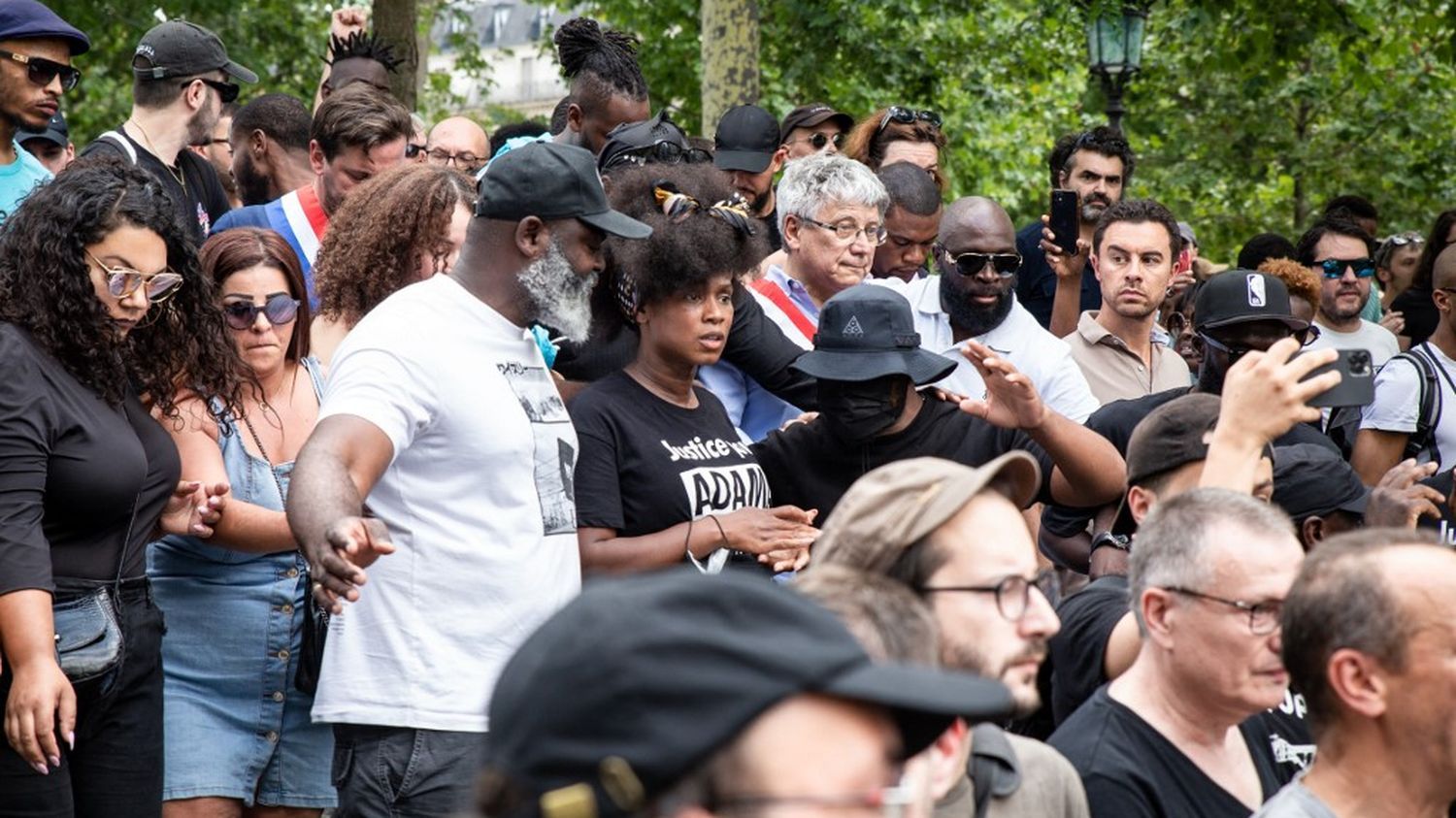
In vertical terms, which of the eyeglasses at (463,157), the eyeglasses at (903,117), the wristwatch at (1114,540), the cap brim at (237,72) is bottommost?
the wristwatch at (1114,540)

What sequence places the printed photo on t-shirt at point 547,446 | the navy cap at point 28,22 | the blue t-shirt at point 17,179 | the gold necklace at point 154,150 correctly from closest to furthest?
the printed photo on t-shirt at point 547,446
the blue t-shirt at point 17,179
the navy cap at point 28,22
the gold necklace at point 154,150

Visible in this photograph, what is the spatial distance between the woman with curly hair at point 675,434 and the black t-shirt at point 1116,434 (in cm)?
94

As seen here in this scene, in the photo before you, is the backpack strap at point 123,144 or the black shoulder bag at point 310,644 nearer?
the black shoulder bag at point 310,644

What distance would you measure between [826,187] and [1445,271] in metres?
3.04

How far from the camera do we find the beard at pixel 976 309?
6715 millimetres

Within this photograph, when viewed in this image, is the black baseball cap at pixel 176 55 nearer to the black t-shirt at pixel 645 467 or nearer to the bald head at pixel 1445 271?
the black t-shirt at pixel 645 467

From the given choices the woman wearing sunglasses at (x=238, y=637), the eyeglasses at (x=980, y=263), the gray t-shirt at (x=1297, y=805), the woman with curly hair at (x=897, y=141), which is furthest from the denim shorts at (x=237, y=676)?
the woman with curly hair at (x=897, y=141)

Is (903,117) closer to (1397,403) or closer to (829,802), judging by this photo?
(1397,403)

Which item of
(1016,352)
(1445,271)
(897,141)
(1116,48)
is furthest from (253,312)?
(1116,48)

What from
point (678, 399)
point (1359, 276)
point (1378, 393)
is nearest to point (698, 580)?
point (678, 399)

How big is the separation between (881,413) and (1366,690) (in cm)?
214

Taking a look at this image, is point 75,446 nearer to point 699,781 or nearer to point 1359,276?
point 699,781

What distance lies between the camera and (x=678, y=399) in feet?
17.4

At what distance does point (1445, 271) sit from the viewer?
793 centimetres
